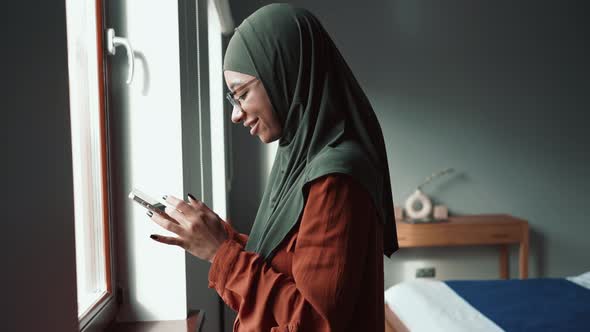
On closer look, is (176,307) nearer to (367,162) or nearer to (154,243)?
(154,243)

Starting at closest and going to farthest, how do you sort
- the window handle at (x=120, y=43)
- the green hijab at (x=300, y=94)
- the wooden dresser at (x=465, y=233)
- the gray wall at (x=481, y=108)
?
the green hijab at (x=300, y=94) → the window handle at (x=120, y=43) → the wooden dresser at (x=465, y=233) → the gray wall at (x=481, y=108)

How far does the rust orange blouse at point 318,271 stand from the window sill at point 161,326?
1.33 ft

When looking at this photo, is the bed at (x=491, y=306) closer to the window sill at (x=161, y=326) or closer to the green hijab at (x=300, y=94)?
the window sill at (x=161, y=326)

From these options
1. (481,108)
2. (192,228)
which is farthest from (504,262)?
(192,228)

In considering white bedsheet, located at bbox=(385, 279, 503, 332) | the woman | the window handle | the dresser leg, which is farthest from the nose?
the dresser leg

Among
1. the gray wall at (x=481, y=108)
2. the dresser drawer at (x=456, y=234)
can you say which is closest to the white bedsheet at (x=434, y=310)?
the dresser drawer at (x=456, y=234)

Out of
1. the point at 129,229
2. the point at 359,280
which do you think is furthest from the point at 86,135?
the point at 359,280

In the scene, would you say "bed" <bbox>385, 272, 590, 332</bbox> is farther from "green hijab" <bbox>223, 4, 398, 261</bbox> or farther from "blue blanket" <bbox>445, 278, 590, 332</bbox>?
"green hijab" <bbox>223, 4, 398, 261</bbox>

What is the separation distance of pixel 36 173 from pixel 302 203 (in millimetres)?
435

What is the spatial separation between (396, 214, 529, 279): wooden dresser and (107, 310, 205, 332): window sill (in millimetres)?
2339

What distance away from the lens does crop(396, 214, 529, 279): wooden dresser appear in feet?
10.9

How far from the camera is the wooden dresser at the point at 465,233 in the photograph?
3336mm

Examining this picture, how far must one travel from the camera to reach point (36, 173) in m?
0.48

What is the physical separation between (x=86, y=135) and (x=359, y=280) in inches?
27.3
